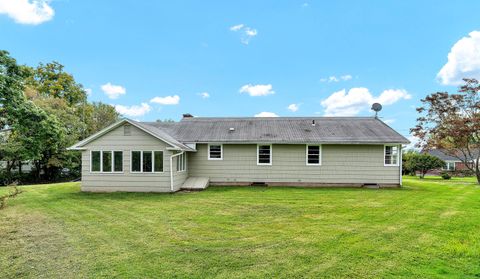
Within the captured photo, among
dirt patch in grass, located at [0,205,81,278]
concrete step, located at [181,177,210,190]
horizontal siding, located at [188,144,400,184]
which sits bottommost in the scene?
concrete step, located at [181,177,210,190]

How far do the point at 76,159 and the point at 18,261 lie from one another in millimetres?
25541

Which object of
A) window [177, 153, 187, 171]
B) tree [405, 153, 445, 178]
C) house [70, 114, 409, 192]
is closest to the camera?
window [177, 153, 187, 171]

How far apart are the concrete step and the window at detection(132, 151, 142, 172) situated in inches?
91.8

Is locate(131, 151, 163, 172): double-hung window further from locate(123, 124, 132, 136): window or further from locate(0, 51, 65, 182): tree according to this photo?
locate(0, 51, 65, 182): tree

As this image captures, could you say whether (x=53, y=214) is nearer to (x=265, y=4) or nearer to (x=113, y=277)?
(x=113, y=277)

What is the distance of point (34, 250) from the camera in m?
5.26

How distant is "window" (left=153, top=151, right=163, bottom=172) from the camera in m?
12.9

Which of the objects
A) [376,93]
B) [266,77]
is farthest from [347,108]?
[266,77]

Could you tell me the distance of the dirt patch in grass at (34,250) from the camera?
14.1ft

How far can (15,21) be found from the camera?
17.8 m

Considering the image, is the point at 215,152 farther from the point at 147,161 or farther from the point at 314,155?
the point at 314,155

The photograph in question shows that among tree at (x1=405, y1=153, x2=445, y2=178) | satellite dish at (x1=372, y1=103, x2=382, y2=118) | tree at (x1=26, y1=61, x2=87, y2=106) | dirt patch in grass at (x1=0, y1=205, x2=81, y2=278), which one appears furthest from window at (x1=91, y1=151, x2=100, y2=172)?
tree at (x1=405, y1=153, x2=445, y2=178)

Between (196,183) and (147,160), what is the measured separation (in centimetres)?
284

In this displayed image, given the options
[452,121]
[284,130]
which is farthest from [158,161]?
[452,121]
